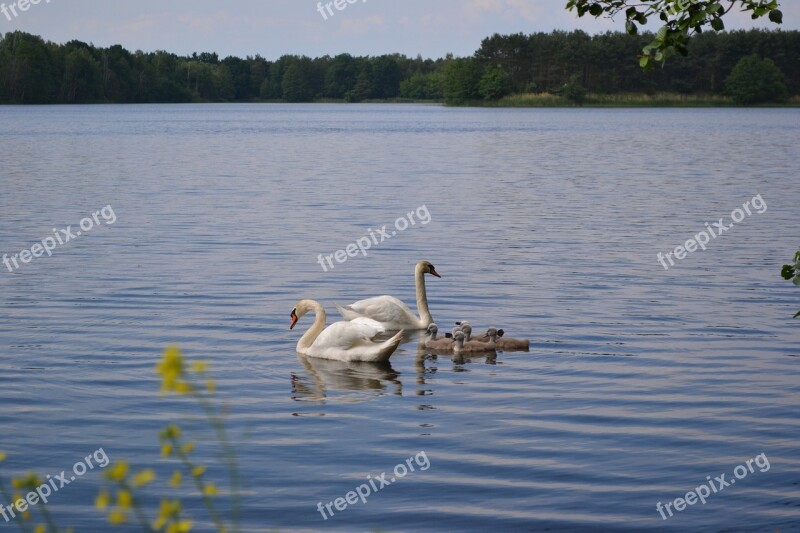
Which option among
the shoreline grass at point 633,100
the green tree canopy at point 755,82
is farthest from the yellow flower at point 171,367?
the shoreline grass at point 633,100

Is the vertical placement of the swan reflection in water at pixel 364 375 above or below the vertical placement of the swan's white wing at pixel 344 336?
below

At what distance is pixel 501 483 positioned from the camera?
404 inches

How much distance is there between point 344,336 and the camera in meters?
15.1

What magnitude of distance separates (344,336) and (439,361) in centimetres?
127

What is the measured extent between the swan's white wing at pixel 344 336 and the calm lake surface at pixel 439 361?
0.91 ft

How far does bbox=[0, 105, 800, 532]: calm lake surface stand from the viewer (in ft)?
33.2

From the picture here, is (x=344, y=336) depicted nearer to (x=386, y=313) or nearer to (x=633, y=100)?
(x=386, y=313)

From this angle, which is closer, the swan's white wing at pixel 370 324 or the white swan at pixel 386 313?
the swan's white wing at pixel 370 324

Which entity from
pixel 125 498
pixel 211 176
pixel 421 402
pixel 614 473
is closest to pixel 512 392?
pixel 421 402

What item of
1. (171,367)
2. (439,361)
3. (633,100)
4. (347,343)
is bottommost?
(439,361)

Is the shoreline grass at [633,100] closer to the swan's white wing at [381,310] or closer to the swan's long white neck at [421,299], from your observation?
the swan's long white neck at [421,299]

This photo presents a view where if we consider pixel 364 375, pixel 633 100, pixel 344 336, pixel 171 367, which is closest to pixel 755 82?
pixel 633 100

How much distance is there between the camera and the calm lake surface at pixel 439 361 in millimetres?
10125

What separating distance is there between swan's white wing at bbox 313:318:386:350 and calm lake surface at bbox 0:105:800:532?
279 millimetres
